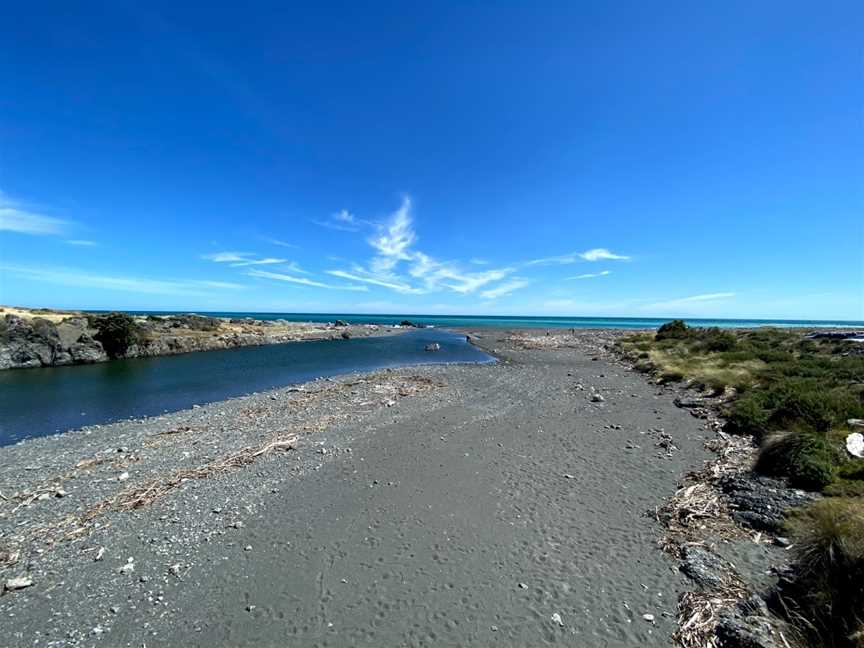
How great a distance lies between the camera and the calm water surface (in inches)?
655

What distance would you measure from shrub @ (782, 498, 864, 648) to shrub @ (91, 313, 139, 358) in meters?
46.2

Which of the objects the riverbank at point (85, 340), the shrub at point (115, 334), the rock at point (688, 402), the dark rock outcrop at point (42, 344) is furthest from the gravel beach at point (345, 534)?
the shrub at point (115, 334)

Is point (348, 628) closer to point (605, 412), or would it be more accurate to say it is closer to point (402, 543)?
point (402, 543)

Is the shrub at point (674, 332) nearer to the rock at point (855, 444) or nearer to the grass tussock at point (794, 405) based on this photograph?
the grass tussock at point (794, 405)

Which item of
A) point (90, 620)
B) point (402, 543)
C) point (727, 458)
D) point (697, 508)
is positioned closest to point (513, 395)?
point (727, 458)

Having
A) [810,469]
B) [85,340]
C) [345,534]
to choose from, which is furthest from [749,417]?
[85,340]

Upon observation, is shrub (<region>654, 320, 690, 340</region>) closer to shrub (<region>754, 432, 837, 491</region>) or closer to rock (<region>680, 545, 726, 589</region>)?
shrub (<region>754, 432, 837, 491</region>)

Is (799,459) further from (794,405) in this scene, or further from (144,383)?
(144,383)

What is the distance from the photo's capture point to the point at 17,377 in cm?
2523

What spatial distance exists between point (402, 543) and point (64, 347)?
40.1 m

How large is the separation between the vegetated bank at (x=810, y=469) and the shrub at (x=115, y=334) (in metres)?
45.8

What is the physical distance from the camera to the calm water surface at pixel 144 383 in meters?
16.6

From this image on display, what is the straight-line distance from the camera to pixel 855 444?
28.1 ft

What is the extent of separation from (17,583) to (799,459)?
14890mm
